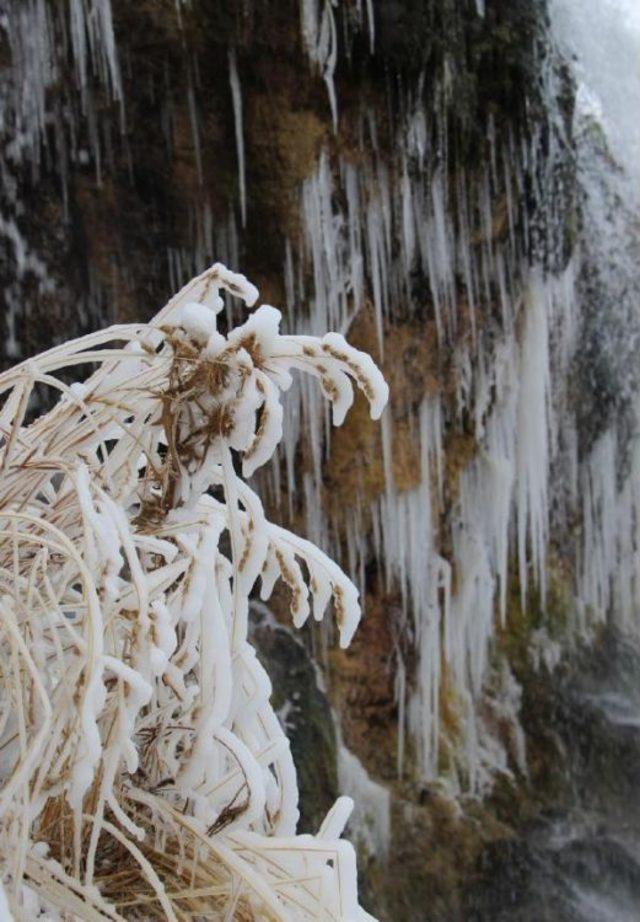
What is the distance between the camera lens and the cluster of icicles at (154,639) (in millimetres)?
773

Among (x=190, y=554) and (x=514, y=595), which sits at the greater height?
(x=190, y=554)

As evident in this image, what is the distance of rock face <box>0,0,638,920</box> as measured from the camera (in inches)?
151

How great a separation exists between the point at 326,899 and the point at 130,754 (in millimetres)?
196

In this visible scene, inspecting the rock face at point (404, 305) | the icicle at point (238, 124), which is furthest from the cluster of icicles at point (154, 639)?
the icicle at point (238, 124)

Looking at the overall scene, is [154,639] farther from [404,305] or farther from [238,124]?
[404,305]

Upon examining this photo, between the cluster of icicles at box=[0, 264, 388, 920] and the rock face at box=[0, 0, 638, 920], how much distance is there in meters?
2.63

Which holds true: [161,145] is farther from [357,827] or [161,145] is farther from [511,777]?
[511,777]

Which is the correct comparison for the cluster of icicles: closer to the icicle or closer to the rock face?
the rock face

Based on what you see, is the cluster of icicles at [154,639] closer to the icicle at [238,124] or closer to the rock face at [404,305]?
the rock face at [404,305]

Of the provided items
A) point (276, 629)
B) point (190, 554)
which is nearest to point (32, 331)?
point (276, 629)

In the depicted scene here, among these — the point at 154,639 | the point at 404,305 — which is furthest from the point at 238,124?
the point at 154,639

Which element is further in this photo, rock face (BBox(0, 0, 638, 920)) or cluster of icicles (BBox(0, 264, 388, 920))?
rock face (BBox(0, 0, 638, 920))

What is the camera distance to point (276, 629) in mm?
4012

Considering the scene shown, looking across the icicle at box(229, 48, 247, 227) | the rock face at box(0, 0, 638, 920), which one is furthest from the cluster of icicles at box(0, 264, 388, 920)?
the icicle at box(229, 48, 247, 227)
